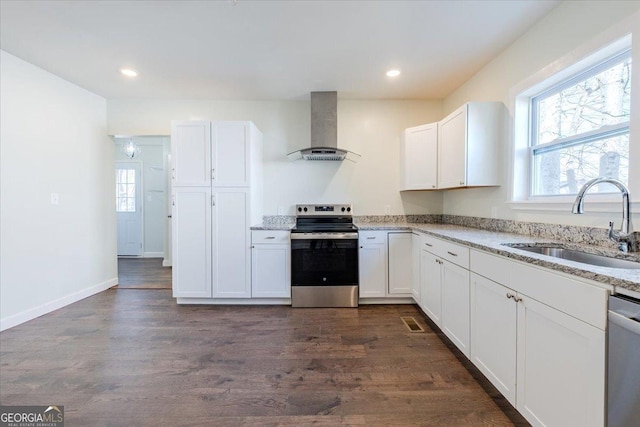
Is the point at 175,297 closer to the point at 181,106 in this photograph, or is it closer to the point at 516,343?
the point at 181,106

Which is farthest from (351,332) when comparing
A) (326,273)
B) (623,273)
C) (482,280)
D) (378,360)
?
(623,273)

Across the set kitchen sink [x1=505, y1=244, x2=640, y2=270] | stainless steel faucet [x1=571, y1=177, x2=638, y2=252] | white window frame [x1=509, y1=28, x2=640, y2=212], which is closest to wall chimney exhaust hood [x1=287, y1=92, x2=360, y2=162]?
white window frame [x1=509, y1=28, x2=640, y2=212]

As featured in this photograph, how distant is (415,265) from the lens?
Answer: 3.03 metres

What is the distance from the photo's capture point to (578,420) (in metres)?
1.08

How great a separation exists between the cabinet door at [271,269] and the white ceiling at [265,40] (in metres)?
1.97

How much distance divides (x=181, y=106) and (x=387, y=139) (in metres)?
2.87

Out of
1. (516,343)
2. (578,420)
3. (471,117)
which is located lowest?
(578,420)

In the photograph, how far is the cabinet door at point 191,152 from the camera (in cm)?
310

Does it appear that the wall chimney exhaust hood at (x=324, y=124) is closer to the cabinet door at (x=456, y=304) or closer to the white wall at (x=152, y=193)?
the cabinet door at (x=456, y=304)

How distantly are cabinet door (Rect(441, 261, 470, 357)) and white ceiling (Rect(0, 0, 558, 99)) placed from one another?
76.2 inches

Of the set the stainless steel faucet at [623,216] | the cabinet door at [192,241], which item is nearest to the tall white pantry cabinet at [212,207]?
the cabinet door at [192,241]

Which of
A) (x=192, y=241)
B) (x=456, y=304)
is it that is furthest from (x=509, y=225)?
(x=192, y=241)

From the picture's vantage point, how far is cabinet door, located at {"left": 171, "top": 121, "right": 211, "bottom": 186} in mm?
3102

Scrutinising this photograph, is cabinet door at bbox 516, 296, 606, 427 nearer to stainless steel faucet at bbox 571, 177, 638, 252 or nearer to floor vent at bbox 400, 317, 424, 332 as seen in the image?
stainless steel faucet at bbox 571, 177, 638, 252
